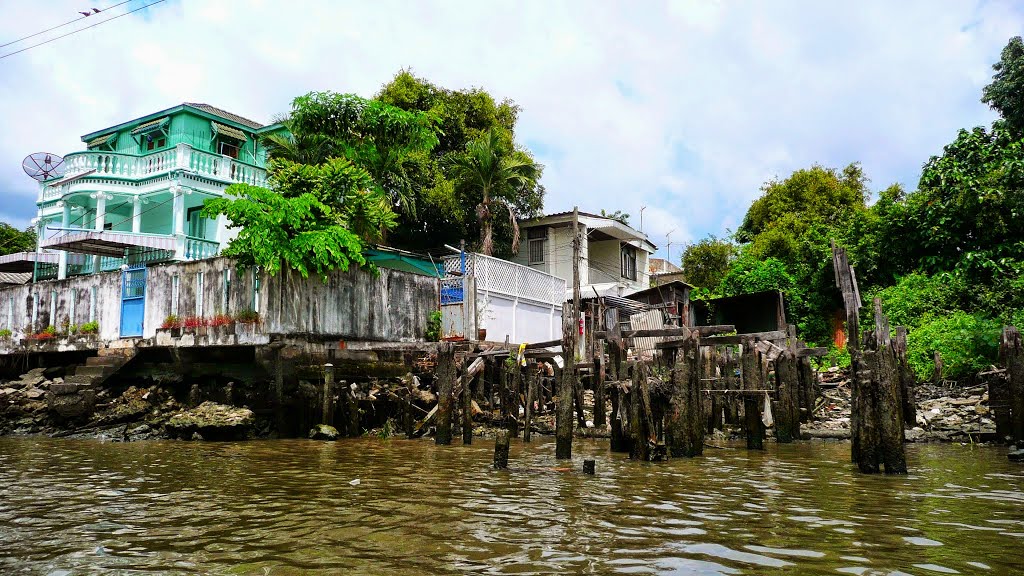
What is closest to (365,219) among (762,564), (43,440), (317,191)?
(317,191)

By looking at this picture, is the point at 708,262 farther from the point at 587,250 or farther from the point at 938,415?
the point at 938,415

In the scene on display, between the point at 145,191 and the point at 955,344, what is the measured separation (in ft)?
90.5

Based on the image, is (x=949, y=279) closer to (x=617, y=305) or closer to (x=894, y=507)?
(x=617, y=305)

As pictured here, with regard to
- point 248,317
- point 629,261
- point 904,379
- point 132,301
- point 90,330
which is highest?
point 629,261

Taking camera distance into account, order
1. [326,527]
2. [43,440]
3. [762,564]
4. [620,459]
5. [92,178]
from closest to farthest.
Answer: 1. [762,564]
2. [326,527]
3. [620,459]
4. [43,440]
5. [92,178]

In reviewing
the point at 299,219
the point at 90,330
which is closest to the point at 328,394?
the point at 299,219

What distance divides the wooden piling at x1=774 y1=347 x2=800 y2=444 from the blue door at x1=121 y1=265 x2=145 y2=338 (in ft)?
59.5

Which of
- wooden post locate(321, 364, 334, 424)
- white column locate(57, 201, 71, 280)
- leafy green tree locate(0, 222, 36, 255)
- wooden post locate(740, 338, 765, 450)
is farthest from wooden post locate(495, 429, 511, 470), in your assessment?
leafy green tree locate(0, 222, 36, 255)

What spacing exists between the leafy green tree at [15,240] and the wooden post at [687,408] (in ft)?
124

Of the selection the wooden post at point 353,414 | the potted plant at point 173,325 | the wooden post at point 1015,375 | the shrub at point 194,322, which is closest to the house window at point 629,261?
the wooden post at point 353,414

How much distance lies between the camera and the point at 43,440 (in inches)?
749

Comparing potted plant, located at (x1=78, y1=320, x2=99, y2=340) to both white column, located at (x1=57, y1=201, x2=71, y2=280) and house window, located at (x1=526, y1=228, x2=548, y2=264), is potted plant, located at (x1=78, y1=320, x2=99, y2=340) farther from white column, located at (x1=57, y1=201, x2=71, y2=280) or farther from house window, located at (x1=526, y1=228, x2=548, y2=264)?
house window, located at (x1=526, y1=228, x2=548, y2=264)

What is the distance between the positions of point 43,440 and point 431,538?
16.9m

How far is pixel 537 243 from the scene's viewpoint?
113ft
